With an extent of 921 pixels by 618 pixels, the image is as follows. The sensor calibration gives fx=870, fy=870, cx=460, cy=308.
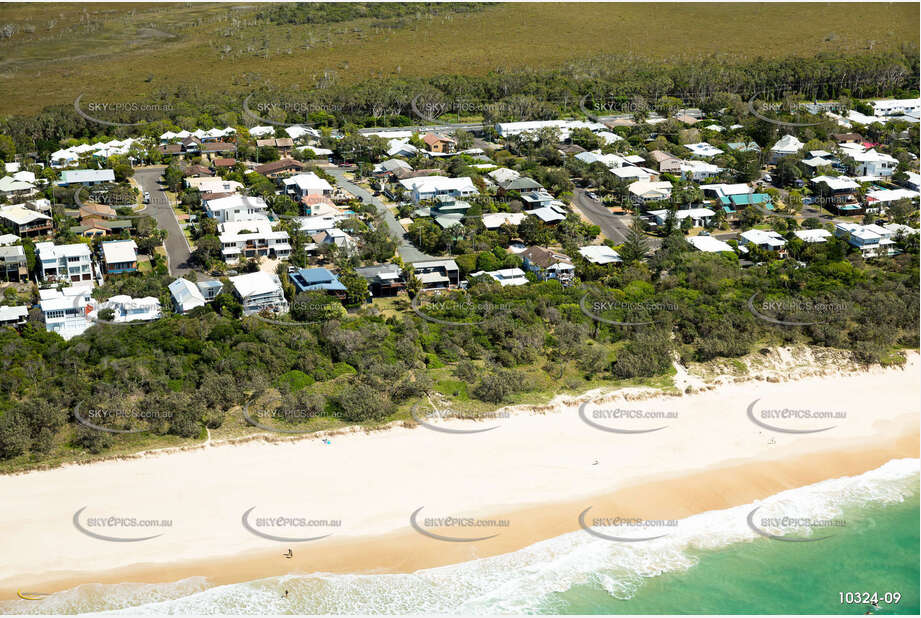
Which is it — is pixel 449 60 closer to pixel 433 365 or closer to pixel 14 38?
pixel 14 38

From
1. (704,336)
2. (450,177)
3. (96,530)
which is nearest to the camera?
(96,530)

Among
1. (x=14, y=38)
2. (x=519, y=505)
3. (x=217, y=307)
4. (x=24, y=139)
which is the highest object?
(x=14, y=38)

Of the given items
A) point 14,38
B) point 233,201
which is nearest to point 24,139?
point 233,201

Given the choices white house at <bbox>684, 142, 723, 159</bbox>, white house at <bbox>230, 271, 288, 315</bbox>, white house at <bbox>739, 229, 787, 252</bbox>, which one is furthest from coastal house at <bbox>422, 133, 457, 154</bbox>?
white house at <bbox>230, 271, 288, 315</bbox>

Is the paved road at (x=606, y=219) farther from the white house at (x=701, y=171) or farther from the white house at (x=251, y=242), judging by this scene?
the white house at (x=251, y=242)

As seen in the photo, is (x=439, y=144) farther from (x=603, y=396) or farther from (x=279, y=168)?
(x=603, y=396)

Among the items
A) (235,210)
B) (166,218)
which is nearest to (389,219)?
(235,210)

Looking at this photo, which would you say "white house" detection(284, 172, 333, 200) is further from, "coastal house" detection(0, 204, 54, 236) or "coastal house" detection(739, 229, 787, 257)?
"coastal house" detection(739, 229, 787, 257)
